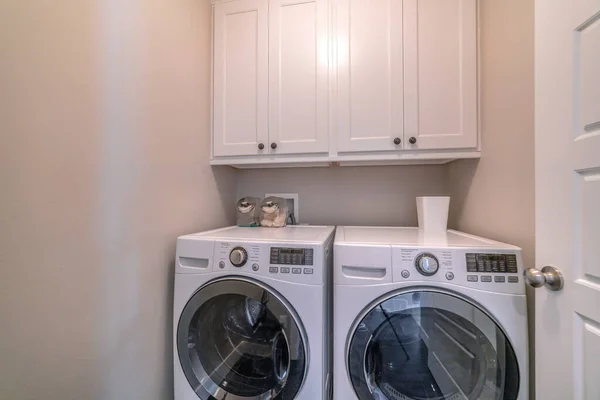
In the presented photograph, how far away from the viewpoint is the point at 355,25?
1.25 metres

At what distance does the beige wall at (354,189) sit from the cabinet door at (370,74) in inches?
15.4

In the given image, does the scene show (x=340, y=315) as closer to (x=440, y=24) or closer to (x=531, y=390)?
(x=531, y=390)

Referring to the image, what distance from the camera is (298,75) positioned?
4.32ft

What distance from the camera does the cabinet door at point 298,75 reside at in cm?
129

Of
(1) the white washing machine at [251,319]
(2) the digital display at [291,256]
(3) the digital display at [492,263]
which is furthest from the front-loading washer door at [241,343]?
(3) the digital display at [492,263]

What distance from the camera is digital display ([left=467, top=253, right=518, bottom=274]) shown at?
804 mm

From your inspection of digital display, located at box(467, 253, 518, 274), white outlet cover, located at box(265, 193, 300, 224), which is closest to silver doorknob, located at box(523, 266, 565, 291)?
digital display, located at box(467, 253, 518, 274)

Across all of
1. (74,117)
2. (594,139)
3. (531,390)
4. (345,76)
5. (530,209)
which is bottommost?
(531,390)

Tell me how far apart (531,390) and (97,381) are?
56.1 inches

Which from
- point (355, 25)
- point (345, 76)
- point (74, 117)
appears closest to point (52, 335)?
point (74, 117)

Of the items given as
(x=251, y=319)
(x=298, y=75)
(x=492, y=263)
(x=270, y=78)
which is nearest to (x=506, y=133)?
(x=492, y=263)

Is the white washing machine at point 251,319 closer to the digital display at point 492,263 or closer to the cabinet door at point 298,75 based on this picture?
the digital display at point 492,263

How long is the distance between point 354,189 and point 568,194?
3.51 ft

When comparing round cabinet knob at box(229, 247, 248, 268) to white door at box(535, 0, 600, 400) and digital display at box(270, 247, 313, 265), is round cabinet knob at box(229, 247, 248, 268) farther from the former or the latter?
white door at box(535, 0, 600, 400)
